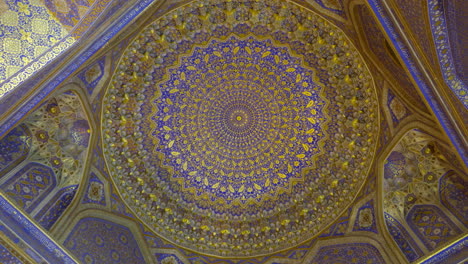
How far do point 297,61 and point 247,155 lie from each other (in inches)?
90.4

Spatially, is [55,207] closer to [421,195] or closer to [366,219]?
[366,219]

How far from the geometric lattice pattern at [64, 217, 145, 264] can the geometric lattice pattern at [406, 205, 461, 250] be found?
509cm

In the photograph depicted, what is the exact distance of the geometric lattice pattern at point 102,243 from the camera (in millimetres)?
7090

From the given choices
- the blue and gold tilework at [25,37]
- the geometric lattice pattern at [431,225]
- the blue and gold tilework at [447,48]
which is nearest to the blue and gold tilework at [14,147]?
the blue and gold tilework at [25,37]

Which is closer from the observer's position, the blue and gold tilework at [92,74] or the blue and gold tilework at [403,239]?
the blue and gold tilework at [92,74]

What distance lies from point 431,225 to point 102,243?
5.79 metres

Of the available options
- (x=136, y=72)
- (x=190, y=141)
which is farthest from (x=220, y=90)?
(x=136, y=72)

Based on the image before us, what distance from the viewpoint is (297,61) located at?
8016mm

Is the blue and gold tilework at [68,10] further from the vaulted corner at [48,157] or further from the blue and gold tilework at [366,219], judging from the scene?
the blue and gold tilework at [366,219]

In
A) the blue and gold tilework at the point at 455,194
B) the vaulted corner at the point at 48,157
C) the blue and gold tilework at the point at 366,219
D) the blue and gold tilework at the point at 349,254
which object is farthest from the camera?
the blue and gold tilework at the point at 366,219

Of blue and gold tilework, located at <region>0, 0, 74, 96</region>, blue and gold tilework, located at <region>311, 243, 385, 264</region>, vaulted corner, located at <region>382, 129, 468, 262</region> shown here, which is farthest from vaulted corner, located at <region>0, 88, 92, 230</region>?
vaulted corner, located at <region>382, 129, 468, 262</region>

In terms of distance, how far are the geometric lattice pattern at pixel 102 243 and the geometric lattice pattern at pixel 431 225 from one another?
16.7 ft

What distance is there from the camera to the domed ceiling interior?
18.4 ft

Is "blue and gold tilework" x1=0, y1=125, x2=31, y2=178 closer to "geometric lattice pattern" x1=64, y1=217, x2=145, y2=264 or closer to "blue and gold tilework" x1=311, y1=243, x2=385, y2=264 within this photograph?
"geometric lattice pattern" x1=64, y1=217, x2=145, y2=264
